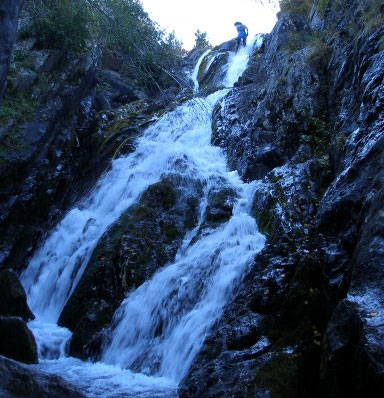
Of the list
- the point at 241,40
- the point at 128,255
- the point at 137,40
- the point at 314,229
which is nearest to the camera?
the point at 314,229

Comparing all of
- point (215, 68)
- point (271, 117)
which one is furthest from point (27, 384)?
point (215, 68)

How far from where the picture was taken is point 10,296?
972 centimetres

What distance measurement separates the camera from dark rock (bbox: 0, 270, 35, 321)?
967 cm

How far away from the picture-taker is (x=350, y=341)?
446 centimetres

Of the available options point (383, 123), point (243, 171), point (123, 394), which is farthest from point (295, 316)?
point (243, 171)

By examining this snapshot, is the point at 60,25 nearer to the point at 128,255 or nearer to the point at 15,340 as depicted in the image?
the point at 128,255

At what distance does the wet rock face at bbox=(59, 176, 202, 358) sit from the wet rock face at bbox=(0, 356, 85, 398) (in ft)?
11.9

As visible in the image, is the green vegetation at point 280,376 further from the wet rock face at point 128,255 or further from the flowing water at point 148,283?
the wet rock face at point 128,255

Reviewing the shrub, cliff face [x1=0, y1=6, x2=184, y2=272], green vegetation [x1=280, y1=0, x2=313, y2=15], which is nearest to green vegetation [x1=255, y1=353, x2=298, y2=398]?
cliff face [x1=0, y1=6, x2=184, y2=272]

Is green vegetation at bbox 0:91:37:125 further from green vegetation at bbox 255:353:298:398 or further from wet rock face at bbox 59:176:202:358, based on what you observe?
green vegetation at bbox 255:353:298:398

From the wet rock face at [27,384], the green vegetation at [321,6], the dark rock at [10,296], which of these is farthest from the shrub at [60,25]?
the wet rock face at [27,384]

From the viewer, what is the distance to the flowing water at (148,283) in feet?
24.6

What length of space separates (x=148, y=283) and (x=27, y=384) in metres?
4.88

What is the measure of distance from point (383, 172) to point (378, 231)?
141 centimetres
